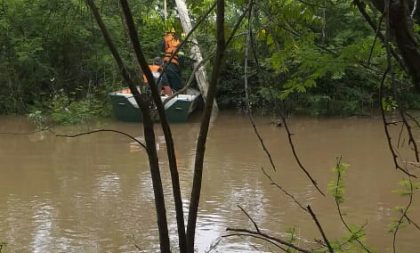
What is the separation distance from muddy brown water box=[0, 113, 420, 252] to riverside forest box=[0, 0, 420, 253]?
29 millimetres

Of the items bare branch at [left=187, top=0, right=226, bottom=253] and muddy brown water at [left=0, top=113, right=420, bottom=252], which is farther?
muddy brown water at [left=0, top=113, right=420, bottom=252]

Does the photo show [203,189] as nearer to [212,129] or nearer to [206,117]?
[212,129]

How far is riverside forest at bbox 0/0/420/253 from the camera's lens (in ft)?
5.36

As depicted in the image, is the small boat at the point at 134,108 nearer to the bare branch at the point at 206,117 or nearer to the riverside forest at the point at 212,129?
the riverside forest at the point at 212,129

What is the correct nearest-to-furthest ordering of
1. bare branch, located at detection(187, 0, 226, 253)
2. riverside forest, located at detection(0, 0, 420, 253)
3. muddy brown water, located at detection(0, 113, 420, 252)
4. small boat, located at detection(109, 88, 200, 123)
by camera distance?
bare branch, located at detection(187, 0, 226, 253)
riverside forest, located at detection(0, 0, 420, 253)
muddy brown water, located at detection(0, 113, 420, 252)
small boat, located at detection(109, 88, 200, 123)

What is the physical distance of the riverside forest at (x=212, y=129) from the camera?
1633 mm

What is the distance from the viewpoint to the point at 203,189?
7.48 metres

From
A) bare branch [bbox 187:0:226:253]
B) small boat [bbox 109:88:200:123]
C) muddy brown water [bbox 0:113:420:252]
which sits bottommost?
muddy brown water [bbox 0:113:420:252]

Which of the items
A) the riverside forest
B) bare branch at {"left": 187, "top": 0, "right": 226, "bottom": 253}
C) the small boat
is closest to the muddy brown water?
the riverside forest

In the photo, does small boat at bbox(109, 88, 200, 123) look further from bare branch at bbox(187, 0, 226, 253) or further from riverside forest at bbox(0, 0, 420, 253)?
bare branch at bbox(187, 0, 226, 253)

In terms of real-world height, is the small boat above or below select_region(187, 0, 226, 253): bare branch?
below

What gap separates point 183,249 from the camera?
160 cm

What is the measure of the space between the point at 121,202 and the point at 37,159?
9.30ft

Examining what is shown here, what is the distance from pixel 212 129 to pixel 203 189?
4391 mm
